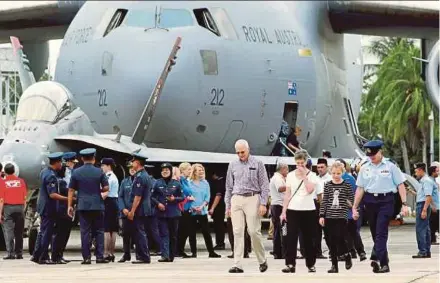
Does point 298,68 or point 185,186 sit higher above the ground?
point 298,68

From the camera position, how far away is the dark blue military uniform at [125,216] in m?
20.8

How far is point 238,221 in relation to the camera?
707 inches

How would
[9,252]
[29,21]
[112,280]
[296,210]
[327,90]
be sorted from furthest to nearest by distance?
[29,21], [327,90], [9,252], [296,210], [112,280]

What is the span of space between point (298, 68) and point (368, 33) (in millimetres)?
4052

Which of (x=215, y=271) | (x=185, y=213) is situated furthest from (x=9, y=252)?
(x=215, y=271)

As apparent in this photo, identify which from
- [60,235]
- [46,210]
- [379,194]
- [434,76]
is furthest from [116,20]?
[379,194]

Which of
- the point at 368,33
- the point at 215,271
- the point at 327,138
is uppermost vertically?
the point at 368,33

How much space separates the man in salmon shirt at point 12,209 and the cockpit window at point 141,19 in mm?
6791

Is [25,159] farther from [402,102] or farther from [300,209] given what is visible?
[402,102]

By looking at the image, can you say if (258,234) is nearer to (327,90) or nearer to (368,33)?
(327,90)

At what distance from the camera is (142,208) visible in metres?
20.8

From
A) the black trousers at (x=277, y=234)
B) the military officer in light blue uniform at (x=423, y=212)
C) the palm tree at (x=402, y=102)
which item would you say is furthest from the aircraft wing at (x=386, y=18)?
the palm tree at (x=402, y=102)

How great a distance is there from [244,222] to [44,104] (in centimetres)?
649

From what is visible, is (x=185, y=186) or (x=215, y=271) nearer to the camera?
(x=215, y=271)
